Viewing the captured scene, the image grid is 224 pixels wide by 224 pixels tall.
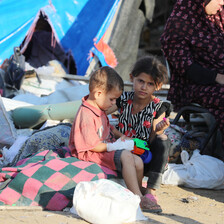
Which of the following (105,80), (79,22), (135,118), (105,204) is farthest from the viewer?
(79,22)

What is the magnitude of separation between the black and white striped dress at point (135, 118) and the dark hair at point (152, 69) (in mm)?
211

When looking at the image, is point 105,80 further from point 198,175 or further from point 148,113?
point 198,175

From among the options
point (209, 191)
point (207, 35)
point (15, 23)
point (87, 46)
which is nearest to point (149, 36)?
point (87, 46)

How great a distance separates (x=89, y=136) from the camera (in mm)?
2637

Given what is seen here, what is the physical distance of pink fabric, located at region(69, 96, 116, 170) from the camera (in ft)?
8.68

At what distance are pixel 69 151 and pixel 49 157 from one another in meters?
0.22

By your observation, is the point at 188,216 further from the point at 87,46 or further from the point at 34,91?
the point at 87,46

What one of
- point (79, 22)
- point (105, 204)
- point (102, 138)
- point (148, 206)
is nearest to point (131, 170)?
point (148, 206)

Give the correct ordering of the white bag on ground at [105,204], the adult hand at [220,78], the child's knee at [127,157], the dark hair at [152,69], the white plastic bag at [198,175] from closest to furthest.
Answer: the white bag on ground at [105,204] < the child's knee at [127,157] < the dark hair at [152,69] < the white plastic bag at [198,175] < the adult hand at [220,78]

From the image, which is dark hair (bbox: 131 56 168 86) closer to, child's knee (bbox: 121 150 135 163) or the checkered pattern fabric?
child's knee (bbox: 121 150 135 163)

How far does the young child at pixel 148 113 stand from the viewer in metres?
2.77

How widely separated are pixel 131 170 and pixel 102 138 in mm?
369

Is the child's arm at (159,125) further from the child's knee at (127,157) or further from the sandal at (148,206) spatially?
the sandal at (148,206)

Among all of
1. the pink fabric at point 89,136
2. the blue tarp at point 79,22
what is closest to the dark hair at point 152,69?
the pink fabric at point 89,136
